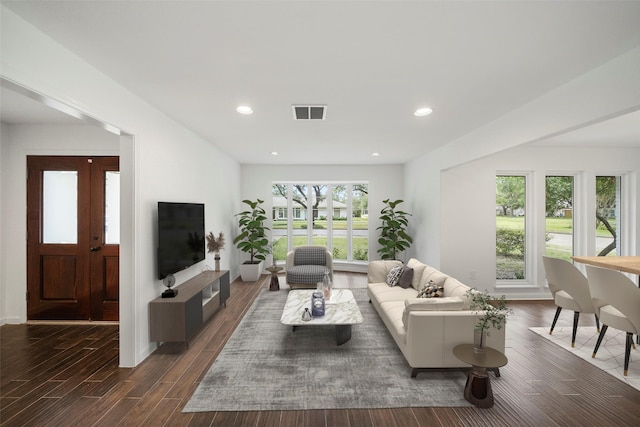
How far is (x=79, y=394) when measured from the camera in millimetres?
2270

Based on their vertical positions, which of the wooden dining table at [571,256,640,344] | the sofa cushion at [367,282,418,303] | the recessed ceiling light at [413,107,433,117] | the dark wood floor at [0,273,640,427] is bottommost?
the dark wood floor at [0,273,640,427]

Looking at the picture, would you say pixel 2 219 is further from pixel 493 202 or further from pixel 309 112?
pixel 493 202

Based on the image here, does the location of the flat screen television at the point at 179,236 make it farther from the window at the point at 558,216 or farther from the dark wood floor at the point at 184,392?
the window at the point at 558,216

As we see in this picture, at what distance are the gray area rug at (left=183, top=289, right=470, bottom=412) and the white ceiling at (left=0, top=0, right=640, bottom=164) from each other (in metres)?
2.56

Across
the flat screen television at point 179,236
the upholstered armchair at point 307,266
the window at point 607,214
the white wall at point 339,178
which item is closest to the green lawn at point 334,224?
the white wall at point 339,178

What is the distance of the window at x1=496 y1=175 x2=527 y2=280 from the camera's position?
4934 millimetres

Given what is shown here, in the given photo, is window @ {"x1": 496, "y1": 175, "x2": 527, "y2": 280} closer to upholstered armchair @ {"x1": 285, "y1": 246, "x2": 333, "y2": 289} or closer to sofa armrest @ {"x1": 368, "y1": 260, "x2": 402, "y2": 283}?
sofa armrest @ {"x1": 368, "y1": 260, "x2": 402, "y2": 283}

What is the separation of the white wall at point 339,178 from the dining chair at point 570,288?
3.56 metres

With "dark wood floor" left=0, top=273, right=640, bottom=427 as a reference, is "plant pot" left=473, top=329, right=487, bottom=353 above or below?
above

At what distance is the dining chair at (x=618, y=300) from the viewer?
251 centimetres

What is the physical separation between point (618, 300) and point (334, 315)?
107 inches

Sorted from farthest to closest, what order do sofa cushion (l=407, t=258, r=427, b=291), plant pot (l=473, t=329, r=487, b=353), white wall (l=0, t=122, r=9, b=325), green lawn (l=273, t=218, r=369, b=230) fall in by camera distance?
1. green lawn (l=273, t=218, r=369, b=230)
2. sofa cushion (l=407, t=258, r=427, b=291)
3. white wall (l=0, t=122, r=9, b=325)
4. plant pot (l=473, t=329, r=487, b=353)

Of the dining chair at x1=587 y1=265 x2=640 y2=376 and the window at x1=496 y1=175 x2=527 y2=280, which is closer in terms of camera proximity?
the dining chair at x1=587 y1=265 x2=640 y2=376

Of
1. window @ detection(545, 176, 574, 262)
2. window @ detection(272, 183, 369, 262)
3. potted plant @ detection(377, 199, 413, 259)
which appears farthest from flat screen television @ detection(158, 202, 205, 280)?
window @ detection(545, 176, 574, 262)
